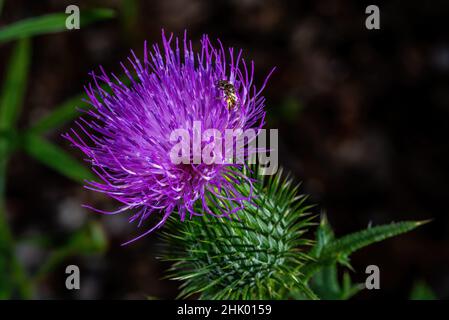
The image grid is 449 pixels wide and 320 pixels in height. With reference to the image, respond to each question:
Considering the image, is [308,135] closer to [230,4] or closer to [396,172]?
[396,172]

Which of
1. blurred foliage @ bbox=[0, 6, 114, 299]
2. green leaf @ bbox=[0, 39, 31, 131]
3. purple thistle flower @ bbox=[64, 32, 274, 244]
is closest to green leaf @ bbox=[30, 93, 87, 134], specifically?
blurred foliage @ bbox=[0, 6, 114, 299]

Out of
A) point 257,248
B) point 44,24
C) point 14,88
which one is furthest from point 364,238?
point 14,88

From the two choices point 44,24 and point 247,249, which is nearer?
point 247,249

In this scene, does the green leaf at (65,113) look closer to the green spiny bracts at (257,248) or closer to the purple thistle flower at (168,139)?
the purple thistle flower at (168,139)

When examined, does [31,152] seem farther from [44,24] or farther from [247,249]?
[247,249]
